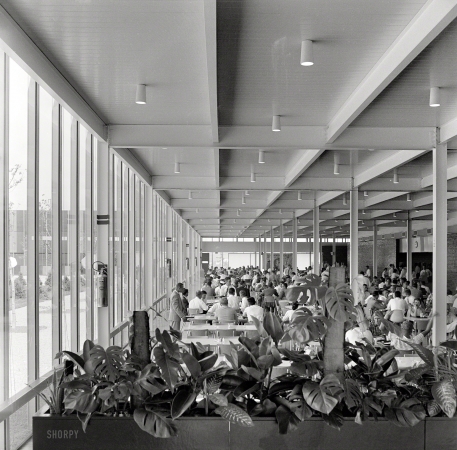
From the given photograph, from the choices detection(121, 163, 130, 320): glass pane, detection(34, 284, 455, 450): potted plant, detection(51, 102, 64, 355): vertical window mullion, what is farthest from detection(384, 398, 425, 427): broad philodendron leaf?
detection(121, 163, 130, 320): glass pane

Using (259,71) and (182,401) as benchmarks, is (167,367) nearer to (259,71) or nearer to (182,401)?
(182,401)

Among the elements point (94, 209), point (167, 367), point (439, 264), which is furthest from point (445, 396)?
point (94, 209)

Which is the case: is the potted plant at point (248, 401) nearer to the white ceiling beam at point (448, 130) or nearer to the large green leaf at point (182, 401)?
the large green leaf at point (182, 401)

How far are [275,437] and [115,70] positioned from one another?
164 inches

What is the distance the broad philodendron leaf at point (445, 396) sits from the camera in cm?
390

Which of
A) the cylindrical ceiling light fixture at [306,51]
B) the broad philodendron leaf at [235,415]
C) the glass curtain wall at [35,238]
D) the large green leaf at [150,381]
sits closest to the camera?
the broad philodendron leaf at [235,415]

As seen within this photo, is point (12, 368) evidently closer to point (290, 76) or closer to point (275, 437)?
point (275, 437)

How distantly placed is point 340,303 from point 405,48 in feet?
8.38

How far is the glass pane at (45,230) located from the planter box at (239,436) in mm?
2224

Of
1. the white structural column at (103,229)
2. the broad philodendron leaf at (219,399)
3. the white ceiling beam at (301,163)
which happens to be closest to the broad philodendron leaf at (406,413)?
the broad philodendron leaf at (219,399)

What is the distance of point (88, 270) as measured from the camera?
348 inches

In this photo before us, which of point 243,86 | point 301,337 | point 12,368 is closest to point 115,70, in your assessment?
point 243,86

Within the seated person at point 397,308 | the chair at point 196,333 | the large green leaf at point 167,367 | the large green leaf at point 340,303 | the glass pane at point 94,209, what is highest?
the glass pane at point 94,209

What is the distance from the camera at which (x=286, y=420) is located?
3934mm
